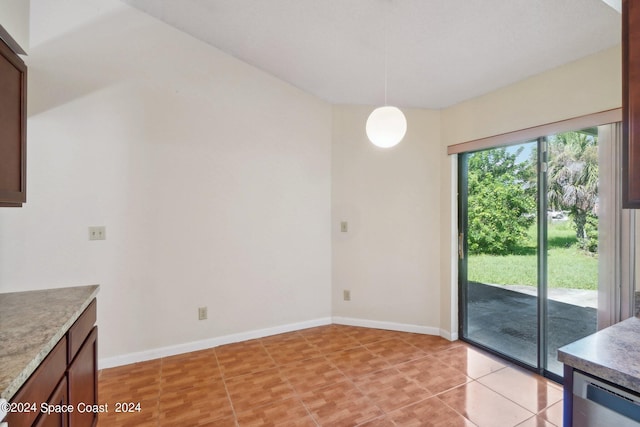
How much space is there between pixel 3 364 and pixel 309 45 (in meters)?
2.72

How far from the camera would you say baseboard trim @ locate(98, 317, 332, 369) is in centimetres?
261

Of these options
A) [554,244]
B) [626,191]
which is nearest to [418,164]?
[554,244]

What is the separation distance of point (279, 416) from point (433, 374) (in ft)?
4.37

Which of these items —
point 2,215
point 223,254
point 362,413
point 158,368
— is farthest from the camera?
point 223,254

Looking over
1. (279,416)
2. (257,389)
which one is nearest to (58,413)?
(279,416)

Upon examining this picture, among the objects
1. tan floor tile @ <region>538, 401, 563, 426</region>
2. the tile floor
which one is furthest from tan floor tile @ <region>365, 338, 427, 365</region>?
tan floor tile @ <region>538, 401, 563, 426</region>

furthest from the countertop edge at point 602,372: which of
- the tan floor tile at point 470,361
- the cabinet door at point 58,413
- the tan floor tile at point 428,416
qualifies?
the cabinet door at point 58,413

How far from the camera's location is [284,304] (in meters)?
3.36

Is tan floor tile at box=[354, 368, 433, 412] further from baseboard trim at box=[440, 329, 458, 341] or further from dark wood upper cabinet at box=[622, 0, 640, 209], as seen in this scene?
dark wood upper cabinet at box=[622, 0, 640, 209]

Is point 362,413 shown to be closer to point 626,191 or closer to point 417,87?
point 626,191

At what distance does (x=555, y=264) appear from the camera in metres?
2.41

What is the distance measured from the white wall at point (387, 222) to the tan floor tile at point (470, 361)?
399mm

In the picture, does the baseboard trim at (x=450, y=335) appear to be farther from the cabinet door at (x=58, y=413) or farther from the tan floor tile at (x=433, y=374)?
the cabinet door at (x=58, y=413)

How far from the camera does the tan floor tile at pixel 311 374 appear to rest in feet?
7.67
